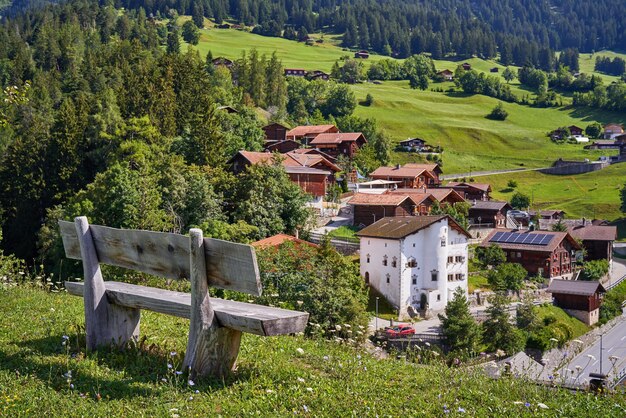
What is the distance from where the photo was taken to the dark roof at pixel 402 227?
45.7 m

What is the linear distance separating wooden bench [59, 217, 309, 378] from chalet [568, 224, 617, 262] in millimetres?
64746

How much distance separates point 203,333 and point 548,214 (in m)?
75.9

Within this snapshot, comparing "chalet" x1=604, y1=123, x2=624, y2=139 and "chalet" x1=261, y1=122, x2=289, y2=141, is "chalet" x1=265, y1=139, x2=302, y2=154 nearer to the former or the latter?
"chalet" x1=261, y1=122, x2=289, y2=141

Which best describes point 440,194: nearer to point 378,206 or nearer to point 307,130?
point 378,206

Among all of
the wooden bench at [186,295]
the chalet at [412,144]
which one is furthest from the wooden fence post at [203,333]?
the chalet at [412,144]

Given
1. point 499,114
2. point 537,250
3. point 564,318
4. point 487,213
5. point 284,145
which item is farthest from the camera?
point 499,114

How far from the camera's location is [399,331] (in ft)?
124

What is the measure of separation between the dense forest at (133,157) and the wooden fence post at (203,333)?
7.86 m

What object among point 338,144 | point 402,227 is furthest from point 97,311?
point 338,144

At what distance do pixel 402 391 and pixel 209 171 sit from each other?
132ft

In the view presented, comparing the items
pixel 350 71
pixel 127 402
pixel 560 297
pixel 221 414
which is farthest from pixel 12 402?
pixel 350 71

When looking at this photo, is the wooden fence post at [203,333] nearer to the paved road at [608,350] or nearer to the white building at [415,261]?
the paved road at [608,350]

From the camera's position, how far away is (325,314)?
2580cm

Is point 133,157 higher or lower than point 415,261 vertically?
higher
